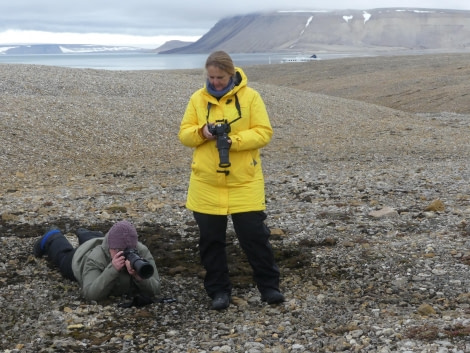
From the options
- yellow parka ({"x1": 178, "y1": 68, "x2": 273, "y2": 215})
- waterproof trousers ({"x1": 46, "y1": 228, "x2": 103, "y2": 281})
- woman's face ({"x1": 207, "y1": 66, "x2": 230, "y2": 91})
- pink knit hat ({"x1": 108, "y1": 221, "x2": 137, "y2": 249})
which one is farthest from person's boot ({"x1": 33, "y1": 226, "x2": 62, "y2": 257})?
woman's face ({"x1": 207, "y1": 66, "x2": 230, "y2": 91})

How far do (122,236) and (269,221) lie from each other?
3148 mm

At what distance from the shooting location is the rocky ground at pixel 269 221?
4.82 metres

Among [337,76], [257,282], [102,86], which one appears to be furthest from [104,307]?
[337,76]

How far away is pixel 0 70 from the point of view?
2041 cm

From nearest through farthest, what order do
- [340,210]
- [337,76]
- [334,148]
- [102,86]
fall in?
1. [340,210]
2. [334,148]
3. [102,86]
4. [337,76]

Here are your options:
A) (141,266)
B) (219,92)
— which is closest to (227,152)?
(219,92)

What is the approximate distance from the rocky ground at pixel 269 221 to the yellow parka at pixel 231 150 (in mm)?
882

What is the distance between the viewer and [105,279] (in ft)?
17.4

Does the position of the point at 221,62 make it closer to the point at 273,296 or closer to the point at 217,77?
the point at 217,77

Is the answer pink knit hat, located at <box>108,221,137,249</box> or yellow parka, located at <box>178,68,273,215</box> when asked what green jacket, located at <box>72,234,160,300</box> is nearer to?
pink knit hat, located at <box>108,221,137,249</box>

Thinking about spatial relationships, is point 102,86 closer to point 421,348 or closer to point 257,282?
point 257,282

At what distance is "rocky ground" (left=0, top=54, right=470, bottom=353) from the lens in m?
4.82

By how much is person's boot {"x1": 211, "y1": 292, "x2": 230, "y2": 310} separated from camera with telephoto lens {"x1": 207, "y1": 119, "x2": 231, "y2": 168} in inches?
43.3

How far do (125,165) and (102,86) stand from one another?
769cm
